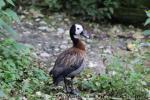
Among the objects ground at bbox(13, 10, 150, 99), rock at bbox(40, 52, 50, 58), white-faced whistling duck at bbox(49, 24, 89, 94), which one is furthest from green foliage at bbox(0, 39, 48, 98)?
rock at bbox(40, 52, 50, 58)

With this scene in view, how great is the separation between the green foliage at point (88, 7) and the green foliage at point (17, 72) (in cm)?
267

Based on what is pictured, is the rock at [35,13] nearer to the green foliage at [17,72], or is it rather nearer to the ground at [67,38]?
the ground at [67,38]

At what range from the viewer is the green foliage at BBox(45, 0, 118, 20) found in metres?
9.49

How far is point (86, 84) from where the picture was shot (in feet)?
21.2

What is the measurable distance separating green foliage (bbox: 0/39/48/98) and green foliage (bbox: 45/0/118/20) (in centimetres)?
267

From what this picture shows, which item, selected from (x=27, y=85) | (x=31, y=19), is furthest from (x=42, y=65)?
(x=31, y=19)

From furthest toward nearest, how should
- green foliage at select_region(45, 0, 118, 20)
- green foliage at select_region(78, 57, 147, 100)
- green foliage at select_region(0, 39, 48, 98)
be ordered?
green foliage at select_region(45, 0, 118, 20)
green foliage at select_region(78, 57, 147, 100)
green foliage at select_region(0, 39, 48, 98)

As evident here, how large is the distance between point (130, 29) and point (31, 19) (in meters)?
1.92

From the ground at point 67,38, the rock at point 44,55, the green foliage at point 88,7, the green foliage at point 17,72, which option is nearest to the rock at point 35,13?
the ground at point 67,38

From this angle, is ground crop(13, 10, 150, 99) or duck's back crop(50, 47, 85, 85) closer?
duck's back crop(50, 47, 85, 85)

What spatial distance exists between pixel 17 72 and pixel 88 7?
3.43 meters

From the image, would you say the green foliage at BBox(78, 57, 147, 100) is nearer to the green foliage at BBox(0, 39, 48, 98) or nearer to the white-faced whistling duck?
the white-faced whistling duck

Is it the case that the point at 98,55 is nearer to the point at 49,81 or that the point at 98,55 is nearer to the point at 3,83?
the point at 49,81

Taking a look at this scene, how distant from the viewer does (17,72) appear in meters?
6.48
